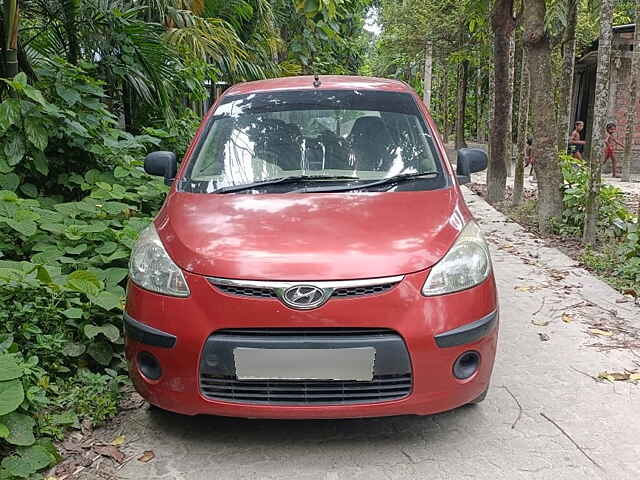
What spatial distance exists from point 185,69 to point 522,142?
20.8ft

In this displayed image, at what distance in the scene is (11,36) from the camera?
5559 mm

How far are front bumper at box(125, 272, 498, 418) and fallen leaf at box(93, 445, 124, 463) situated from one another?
0.31m

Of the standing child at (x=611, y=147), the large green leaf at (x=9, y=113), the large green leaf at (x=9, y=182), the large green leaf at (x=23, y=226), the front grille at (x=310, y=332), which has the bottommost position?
the standing child at (x=611, y=147)

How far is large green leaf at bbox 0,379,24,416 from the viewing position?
258 centimetres

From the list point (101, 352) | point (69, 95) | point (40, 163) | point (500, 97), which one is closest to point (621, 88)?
point (500, 97)

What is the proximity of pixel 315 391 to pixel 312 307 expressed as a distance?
37 cm

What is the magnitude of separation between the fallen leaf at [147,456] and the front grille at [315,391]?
452 millimetres

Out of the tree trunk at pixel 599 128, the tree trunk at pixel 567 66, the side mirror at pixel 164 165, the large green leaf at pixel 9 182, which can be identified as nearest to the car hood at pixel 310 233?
the side mirror at pixel 164 165

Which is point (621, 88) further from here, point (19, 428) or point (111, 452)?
point (19, 428)

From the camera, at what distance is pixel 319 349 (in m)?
2.65

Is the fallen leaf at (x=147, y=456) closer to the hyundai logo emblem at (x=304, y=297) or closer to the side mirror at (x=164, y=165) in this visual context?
the hyundai logo emblem at (x=304, y=297)

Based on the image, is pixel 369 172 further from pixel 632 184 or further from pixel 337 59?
pixel 337 59

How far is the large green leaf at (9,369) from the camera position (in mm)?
2684

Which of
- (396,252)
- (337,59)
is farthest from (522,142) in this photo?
(337,59)
